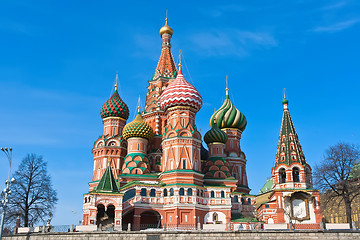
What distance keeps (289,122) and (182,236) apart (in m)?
20.3

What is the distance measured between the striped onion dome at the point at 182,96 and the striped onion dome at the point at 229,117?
24.6 ft

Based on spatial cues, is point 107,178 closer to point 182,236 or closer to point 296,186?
point 182,236

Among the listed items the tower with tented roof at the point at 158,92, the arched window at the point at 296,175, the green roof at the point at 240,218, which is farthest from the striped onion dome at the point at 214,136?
the green roof at the point at 240,218

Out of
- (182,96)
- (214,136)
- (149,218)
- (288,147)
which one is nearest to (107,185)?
(149,218)

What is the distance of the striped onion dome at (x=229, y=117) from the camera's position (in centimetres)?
4519

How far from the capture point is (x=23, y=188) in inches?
1252

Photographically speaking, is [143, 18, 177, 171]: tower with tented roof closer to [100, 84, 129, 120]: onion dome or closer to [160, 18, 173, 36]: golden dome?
[160, 18, 173, 36]: golden dome

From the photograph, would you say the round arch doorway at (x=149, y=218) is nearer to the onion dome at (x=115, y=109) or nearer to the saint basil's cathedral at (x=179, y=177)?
the saint basil's cathedral at (x=179, y=177)

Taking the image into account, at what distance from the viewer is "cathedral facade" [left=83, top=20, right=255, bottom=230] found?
32.9 m

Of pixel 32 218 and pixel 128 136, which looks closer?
pixel 32 218

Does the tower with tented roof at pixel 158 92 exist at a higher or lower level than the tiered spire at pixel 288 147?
higher

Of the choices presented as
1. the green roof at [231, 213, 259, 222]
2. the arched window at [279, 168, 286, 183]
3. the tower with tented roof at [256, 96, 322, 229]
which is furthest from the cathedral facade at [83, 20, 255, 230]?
the arched window at [279, 168, 286, 183]

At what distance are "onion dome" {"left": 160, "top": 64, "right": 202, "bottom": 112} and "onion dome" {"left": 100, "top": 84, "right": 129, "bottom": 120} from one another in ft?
21.9

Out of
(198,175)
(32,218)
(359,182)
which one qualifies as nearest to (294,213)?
Result: (359,182)
